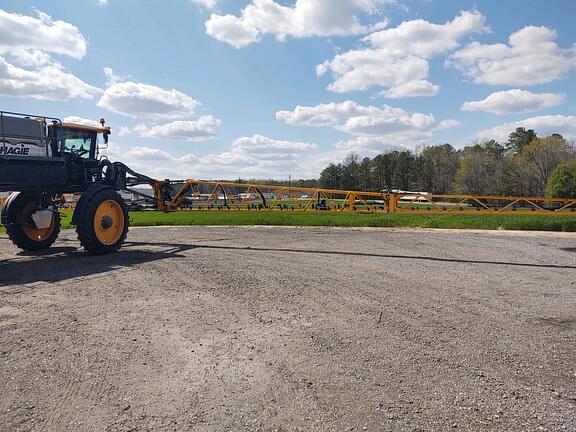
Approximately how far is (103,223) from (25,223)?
2.85 m

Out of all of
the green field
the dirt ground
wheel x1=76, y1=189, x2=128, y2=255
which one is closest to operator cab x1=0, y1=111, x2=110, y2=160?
wheel x1=76, y1=189, x2=128, y2=255

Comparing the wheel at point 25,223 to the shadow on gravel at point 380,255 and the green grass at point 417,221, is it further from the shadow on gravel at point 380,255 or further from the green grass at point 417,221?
the green grass at point 417,221

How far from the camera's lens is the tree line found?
240ft

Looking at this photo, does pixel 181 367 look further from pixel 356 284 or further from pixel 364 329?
pixel 356 284

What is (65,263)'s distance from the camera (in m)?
11.0

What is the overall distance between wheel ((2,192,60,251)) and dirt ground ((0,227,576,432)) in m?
3.26

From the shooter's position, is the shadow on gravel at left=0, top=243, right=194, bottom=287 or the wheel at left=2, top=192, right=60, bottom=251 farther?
the wheel at left=2, top=192, right=60, bottom=251

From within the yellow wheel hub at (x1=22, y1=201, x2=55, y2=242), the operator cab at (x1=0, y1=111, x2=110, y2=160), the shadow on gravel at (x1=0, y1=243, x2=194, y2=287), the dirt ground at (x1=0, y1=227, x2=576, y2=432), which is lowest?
the dirt ground at (x1=0, y1=227, x2=576, y2=432)

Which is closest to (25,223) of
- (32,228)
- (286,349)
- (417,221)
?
(32,228)

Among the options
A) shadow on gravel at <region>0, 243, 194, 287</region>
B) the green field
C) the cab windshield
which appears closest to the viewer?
shadow on gravel at <region>0, 243, 194, 287</region>

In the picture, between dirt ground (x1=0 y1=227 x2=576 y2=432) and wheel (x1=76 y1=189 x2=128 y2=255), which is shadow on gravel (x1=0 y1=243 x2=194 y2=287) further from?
wheel (x1=76 y1=189 x2=128 y2=255)

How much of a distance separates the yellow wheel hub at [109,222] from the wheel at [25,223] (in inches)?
86.6

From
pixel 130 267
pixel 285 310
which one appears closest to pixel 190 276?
pixel 130 267

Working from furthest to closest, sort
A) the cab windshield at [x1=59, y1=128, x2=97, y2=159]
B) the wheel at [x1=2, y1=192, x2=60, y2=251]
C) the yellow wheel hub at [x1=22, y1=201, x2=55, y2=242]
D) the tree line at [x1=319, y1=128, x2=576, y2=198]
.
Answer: the tree line at [x1=319, y1=128, x2=576, y2=198] < the yellow wheel hub at [x1=22, y1=201, x2=55, y2=242] < the wheel at [x1=2, y1=192, x2=60, y2=251] < the cab windshield at [x1=59, y1=128, x2=97, y2=159]
